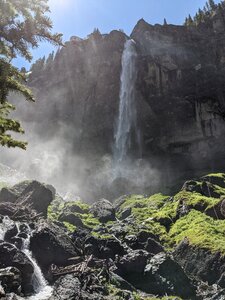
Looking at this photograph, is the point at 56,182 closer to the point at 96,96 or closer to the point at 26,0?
the point at 96,96

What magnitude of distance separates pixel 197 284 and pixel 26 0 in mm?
26744

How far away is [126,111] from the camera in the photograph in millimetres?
82875

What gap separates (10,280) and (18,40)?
18.4 m

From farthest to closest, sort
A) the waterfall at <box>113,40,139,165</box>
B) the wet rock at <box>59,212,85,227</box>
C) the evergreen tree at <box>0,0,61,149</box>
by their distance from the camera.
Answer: the waterfall at <box>113,40,139,165</box>, the wet rock at <box>59,212,85,227</box>, the evergreen tree at <box>0,0,61,149</box>

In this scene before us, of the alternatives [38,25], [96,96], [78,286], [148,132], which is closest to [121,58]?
[96,96]

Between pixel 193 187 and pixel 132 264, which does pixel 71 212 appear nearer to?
pixel 193 187

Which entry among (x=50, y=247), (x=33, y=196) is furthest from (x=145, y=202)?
(x=50, y=247)

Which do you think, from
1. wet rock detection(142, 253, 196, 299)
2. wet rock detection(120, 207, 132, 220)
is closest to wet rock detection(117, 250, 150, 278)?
wet rock detection(142, 253, 196, 299)

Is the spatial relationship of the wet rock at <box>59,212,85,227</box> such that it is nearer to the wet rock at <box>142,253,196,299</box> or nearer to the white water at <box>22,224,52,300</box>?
the white water at <box>22,224,52,300</box>

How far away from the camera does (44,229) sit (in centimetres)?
3538

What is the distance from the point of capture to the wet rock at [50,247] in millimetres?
33188

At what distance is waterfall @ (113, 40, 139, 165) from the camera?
81.2 m

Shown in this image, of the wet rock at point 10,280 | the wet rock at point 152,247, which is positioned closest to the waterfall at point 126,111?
the wet rock at point 152,247

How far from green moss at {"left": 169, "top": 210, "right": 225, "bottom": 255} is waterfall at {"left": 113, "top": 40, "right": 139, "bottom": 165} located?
1397 inches
